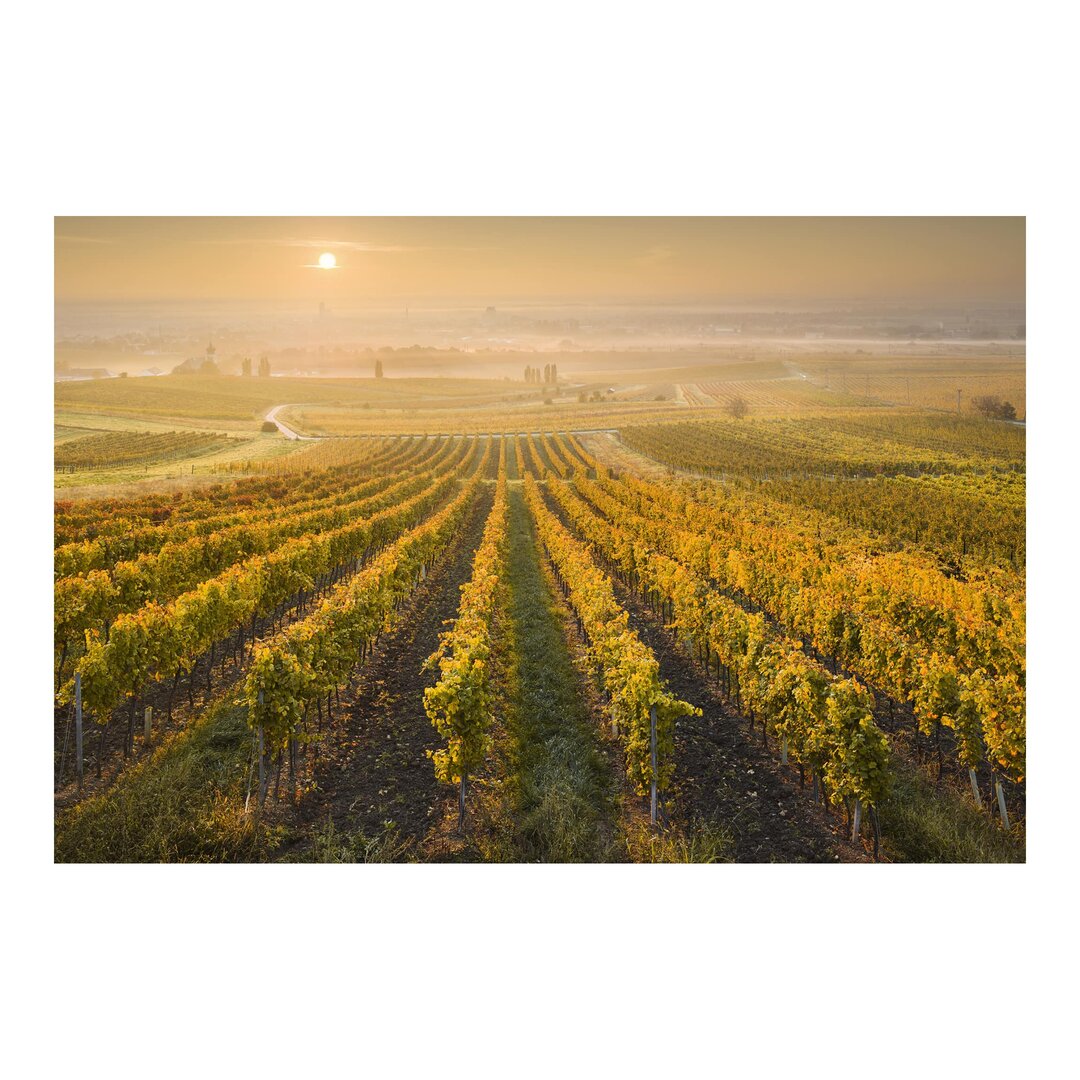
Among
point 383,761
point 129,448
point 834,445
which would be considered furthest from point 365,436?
point 383,761

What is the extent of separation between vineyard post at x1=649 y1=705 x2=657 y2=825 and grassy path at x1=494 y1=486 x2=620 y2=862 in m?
0.41

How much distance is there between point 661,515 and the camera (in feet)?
71.6

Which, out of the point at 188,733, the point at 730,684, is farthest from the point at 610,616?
the point at 188,733

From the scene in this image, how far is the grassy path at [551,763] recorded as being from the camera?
7.70 m

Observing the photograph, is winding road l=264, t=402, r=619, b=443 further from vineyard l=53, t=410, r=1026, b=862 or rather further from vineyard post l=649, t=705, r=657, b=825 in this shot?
vineyard post l=649, t=705, r=657, b=825

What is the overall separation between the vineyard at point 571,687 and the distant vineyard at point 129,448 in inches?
3.7

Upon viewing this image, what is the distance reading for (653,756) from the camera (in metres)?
8.20

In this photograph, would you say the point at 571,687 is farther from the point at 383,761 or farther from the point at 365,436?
the point at 365,436

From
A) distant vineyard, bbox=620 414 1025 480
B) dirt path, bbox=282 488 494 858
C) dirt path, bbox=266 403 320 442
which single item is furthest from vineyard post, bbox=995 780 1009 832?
dirt path, bbox=266 403 320 442

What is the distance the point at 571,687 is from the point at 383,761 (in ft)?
10.7

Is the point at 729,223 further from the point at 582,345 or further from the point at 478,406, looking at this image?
the point at 478,406

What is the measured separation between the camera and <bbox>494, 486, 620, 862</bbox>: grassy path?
7699mm

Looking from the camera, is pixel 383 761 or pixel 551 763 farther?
pixel 383 761

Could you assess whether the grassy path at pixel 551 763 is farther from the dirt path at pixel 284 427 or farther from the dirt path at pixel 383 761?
the dirt path at pixel 284 427
